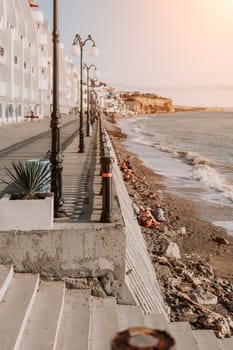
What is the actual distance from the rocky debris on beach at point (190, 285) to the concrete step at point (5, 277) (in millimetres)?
2629

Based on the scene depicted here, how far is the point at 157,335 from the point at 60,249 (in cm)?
392

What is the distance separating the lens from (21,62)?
48719 millimetres

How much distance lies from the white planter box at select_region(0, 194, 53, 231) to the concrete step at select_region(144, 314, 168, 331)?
1610mm

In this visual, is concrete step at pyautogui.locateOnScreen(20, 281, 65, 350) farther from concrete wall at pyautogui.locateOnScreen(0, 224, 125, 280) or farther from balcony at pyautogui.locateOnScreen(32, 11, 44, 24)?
balcony at pyautogui.locateOnScreen(32, 11, 44, 24)

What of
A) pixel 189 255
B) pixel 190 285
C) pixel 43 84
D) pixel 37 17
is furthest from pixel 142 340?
pixel 37 17

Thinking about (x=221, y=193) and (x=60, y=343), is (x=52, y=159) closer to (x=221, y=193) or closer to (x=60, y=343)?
(x=60, y=343)

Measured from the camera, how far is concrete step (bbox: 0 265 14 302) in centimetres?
492

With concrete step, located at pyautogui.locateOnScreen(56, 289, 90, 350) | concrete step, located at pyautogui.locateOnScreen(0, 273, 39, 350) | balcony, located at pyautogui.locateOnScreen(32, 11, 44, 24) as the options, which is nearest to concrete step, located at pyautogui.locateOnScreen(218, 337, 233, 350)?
concrete step, located at pyautogui.locateOnScreen(56, 289, 90, 350)

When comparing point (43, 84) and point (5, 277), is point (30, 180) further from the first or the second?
point (43, 84)

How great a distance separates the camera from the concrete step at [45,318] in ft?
14.0

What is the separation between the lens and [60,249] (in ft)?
18.6

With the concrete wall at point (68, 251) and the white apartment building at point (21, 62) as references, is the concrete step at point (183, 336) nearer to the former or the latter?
the concrete wall at point (68, 251)

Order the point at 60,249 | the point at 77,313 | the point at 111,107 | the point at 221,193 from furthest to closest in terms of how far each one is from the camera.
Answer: the point at 111,107 < the point at 221,193 < the point at 60,249 < the point at 77,313

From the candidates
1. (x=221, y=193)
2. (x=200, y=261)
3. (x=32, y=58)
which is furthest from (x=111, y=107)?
(x=200, y=261)
